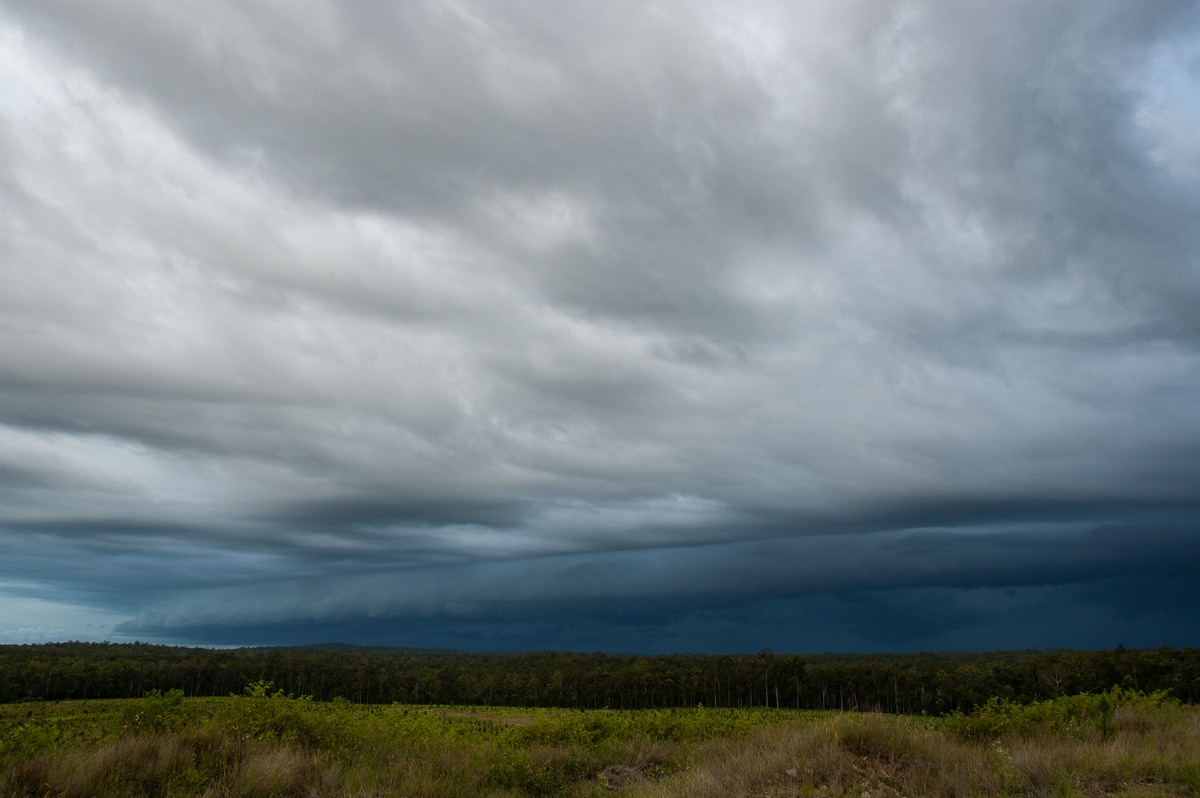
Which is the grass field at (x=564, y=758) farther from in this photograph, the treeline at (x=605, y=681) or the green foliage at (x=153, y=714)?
the treeline at (x=605, y=681)

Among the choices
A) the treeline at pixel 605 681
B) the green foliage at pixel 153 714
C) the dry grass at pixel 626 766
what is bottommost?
the treeline at pixel 605 681

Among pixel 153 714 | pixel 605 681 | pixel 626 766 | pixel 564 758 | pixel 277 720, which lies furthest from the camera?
pixel 605 681

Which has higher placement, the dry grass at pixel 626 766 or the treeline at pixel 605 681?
the dry grass at pixel 626 766

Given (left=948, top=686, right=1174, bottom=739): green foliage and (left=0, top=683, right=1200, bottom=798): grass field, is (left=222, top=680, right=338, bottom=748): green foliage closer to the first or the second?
(left=0, top=683, right=1200, bottom=798): grass field

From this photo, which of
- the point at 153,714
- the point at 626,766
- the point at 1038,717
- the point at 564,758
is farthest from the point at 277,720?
the point at 1038,717

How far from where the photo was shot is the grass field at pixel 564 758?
43.2 ft

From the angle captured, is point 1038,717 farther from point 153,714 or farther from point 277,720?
point 153,714

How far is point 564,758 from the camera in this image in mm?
17984

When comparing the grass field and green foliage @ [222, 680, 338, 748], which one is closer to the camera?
the grass field

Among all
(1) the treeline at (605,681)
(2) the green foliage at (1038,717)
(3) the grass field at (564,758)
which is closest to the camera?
(3) the grass field at (564,758)

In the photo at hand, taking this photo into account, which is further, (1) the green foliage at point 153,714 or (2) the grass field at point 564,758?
(1) the green foliage at point 153,714

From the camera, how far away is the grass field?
13.2 m

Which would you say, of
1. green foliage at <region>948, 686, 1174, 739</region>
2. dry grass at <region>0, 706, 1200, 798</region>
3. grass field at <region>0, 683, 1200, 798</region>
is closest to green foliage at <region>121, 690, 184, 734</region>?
grass field at <region>0, 683, 1200, 798</region>

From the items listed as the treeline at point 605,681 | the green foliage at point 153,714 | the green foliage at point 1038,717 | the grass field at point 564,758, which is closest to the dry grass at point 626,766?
the grass field at point 564,758
